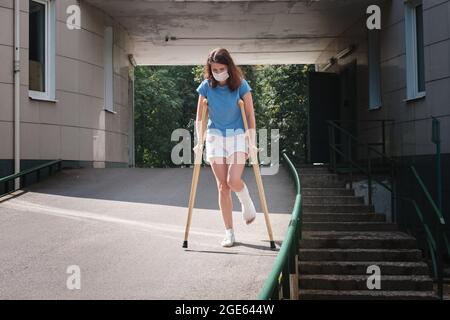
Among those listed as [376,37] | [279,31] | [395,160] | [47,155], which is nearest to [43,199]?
[47,155]

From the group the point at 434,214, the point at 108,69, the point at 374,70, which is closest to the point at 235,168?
the point at 434,214

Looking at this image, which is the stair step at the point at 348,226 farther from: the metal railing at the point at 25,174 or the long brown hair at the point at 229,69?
the long brown hair at the point at 229,69

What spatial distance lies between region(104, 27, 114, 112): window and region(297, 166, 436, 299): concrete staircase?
588 centimetres

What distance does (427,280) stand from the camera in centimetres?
880

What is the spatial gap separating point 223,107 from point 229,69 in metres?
0.38

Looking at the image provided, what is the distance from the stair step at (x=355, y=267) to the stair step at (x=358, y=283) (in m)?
0.32

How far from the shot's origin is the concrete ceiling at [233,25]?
14680 mm

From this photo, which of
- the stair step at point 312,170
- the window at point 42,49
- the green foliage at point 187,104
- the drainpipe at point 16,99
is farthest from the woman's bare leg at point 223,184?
the green foliage at point 187,104

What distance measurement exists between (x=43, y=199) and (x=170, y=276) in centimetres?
515

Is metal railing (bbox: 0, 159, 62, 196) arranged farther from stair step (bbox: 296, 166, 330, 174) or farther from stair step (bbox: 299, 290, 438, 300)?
stair step (bbox: 299, 290, 438, 300)

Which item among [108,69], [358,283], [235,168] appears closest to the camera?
[235,168]

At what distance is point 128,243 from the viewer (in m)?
6.48

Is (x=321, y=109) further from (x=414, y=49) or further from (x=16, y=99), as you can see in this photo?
(x=16, y=99)

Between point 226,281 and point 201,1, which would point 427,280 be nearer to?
point 226,281
